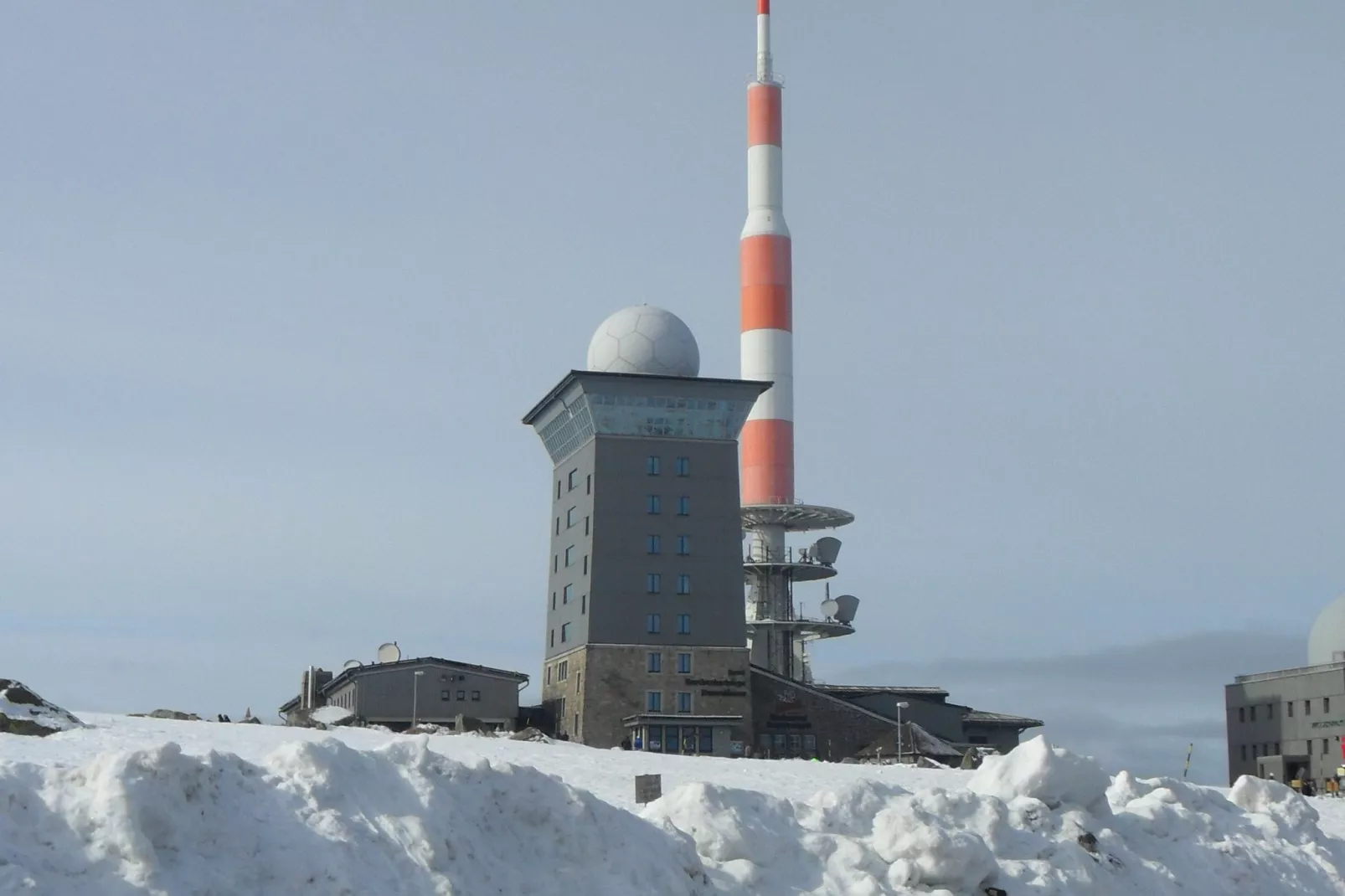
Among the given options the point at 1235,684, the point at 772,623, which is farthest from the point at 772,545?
the point at 1235,684

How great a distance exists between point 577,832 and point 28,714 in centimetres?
2355

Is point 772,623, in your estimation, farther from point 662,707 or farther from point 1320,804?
point 1320,804

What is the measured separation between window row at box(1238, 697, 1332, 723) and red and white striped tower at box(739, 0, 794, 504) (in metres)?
28.9

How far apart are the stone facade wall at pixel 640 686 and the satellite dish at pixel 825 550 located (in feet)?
55.3

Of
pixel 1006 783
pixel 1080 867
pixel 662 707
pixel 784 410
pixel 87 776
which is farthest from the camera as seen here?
pixel 784 410

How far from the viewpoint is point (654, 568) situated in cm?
9019

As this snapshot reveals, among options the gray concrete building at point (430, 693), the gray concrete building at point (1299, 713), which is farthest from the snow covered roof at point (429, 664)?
the gray concrete building at point (1299, 713)

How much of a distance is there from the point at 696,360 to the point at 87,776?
7458 cm

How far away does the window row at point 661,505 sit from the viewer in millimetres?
90688

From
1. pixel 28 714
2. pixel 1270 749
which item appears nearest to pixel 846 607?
pixel 1270 749

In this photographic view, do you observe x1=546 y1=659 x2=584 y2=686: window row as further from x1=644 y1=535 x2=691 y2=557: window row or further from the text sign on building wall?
the text sign on building wall

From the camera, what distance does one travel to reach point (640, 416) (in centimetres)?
9119

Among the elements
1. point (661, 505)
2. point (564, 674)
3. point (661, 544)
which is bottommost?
point (564, 674)

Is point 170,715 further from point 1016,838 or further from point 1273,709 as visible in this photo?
point 1273,709
